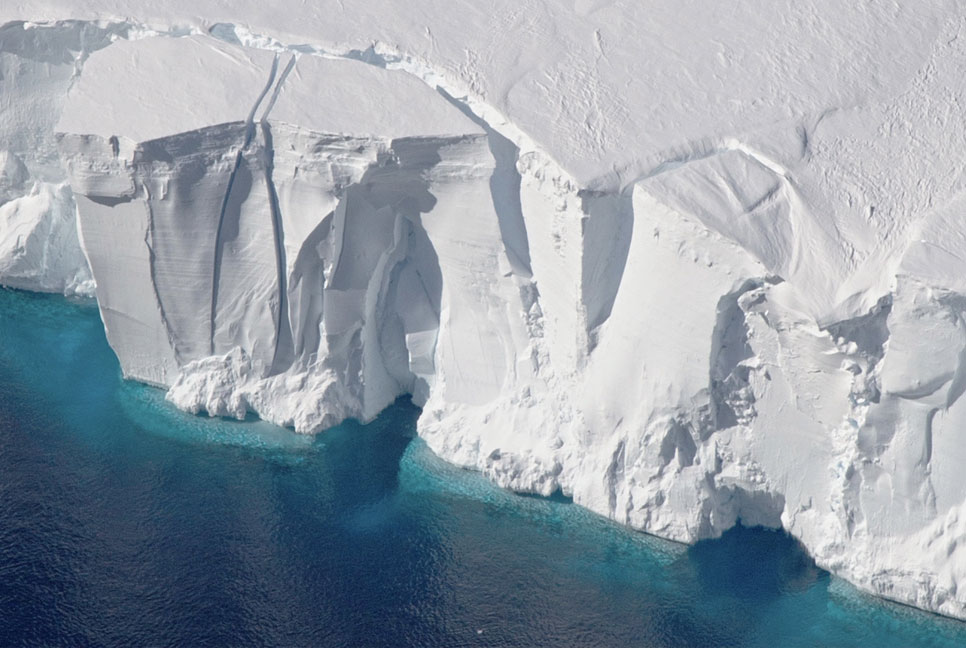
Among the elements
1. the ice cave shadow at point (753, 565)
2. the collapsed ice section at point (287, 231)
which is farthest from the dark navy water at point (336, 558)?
the collapsed ice section at point (287, 231)

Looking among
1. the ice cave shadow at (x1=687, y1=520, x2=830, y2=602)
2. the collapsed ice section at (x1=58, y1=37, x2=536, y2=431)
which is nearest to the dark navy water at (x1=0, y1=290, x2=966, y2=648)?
the ice cave shadow at (x1=687, y1=520, x2=830, y2=602)

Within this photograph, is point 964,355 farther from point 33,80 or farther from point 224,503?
point 33,80

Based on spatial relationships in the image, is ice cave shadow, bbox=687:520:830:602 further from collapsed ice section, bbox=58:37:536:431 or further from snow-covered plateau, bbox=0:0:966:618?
collapsed ice section, bbox=58:37:536:431

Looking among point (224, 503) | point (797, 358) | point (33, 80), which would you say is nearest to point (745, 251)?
point (797, 358)

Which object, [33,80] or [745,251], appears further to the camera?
[33,80]

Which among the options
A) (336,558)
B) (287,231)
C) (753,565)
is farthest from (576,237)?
(336,558)

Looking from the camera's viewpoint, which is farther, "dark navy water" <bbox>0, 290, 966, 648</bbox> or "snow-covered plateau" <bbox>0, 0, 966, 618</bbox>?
"dark navy water" <bbox>0, 290, 966, 648</bbox>

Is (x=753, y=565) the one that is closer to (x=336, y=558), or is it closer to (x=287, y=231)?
(x=336, y=558)
